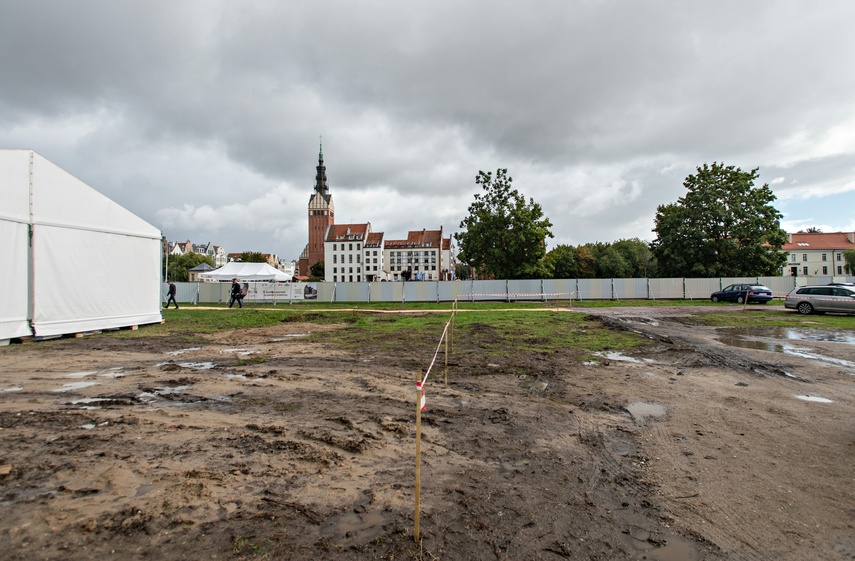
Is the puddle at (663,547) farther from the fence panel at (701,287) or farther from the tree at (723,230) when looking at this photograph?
the tree at (723,230)

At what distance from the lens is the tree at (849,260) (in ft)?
281

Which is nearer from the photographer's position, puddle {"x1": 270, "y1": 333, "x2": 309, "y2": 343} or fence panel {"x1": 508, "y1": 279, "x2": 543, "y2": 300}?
puddle {"x1": 270, "y1": 333, "x2": 309, "y2": 343}

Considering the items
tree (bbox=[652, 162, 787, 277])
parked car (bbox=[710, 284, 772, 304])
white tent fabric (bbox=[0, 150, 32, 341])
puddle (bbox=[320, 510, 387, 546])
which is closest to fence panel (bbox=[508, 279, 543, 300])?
parked car (bbox=[710, 284, 772, 304])

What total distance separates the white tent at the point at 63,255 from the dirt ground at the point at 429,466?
6.46 m

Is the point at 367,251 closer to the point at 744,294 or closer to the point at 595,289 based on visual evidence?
the point at 595,289

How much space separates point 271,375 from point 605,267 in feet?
297

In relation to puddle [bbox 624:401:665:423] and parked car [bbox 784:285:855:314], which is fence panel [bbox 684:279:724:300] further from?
puddle [bbox 624:401:665:423]

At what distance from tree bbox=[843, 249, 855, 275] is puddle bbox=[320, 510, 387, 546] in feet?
385

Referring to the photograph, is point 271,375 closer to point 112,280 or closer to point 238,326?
point 238,326

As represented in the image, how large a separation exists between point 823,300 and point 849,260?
89.2 meters

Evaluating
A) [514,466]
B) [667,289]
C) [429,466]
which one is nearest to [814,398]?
[514,466]

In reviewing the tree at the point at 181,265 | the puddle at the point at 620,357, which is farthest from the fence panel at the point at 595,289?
the tree at the point at 181,265

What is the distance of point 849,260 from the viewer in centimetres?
8681

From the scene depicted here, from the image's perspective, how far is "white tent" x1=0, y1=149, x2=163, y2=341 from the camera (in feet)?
44.1
